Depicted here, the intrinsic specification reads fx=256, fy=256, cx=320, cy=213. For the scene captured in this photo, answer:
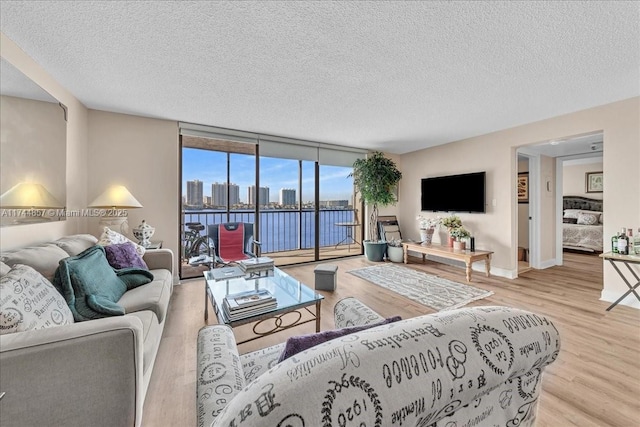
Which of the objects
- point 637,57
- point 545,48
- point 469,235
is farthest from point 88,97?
point 469,235

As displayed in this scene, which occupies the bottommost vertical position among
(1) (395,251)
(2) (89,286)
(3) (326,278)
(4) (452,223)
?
(3) (326,278)

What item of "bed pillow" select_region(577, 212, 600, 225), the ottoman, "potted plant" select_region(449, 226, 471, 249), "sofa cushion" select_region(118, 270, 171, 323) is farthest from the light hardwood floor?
"bed pillow" select_region(577, 212, 600, 225)

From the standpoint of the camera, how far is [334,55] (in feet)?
6.52

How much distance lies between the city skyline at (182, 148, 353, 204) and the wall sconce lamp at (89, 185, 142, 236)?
1.52m

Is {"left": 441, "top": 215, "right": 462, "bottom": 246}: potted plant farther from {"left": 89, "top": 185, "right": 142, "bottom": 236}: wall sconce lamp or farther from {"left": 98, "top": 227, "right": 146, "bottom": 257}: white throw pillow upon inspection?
{"left": 89, "top": 185, "right": 142, "bottom": 236}: wall sconce lamp

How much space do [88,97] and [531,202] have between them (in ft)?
21.3

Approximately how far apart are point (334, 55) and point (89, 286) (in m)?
2.31

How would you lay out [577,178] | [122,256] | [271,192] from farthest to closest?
[577,178] < [271,192] < [122,256]

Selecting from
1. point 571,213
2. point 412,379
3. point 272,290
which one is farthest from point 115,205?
point 571,213

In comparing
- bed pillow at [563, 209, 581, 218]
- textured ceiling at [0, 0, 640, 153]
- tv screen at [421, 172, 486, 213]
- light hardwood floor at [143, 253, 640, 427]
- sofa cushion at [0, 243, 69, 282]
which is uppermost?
textured ceiling at [0, 0, 640, 153]

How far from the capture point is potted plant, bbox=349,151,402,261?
4.86 metres

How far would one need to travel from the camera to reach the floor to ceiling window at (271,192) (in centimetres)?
425

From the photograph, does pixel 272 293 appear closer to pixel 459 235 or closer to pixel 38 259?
pixel 38 259

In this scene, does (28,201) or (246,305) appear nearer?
(246,305)
